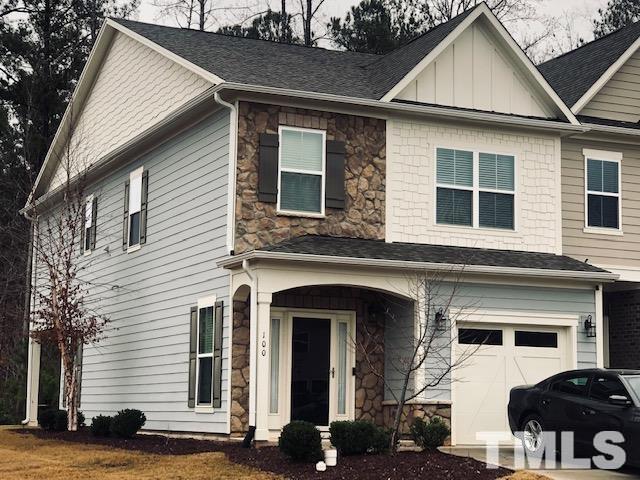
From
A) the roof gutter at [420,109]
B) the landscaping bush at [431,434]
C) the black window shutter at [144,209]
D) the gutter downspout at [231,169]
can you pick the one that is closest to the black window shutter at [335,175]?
the roof gutter at [420,109]

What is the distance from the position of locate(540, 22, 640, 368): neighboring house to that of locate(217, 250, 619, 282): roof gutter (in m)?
2.03

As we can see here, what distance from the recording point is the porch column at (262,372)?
1805 cm

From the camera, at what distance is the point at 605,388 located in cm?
1611

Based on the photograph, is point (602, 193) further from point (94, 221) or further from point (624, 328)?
point (94, 221)

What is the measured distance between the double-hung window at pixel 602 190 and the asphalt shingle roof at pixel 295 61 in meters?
4.27

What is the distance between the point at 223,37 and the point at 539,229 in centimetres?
825

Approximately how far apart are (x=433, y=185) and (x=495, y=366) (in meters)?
3.64

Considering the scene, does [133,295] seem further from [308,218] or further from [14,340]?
[14,340]

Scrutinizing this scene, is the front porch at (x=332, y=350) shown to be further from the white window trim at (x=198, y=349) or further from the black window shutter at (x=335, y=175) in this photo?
the black window shutter at (x=335, y=175)

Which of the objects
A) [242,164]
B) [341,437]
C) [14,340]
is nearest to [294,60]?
[242,164]

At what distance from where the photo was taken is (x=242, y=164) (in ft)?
65.6

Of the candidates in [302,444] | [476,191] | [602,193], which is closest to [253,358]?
[302,444]

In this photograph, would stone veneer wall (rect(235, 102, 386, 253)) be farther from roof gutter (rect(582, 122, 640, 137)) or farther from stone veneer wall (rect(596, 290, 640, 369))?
stone veneer wall (rect(596, 290, 640, 369))

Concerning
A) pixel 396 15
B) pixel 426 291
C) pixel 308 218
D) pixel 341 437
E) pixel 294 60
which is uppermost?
pixel 396 15
